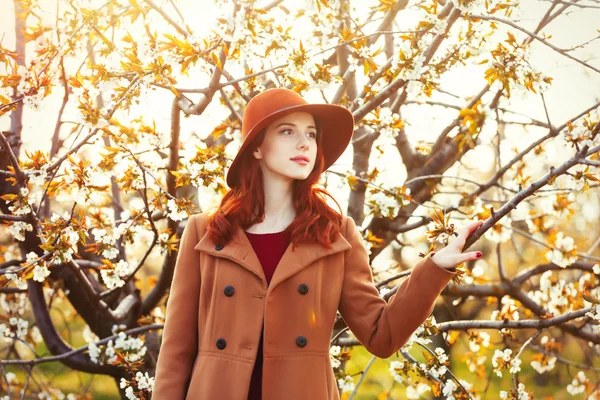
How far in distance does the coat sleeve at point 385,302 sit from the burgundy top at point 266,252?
20 cm

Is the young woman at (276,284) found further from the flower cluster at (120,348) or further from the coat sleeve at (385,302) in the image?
the flower cluster at (120,348)

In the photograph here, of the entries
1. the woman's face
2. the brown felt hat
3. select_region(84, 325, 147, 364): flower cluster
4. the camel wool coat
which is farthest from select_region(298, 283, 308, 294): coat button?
select_region(84, 325, 147, 364): flower cluster

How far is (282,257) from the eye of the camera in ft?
5.84

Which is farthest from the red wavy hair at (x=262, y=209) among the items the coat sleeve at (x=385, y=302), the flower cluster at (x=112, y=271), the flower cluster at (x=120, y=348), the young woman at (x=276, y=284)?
the flower cluster at (x=120, y=348)

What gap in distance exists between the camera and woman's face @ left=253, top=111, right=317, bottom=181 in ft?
6.16

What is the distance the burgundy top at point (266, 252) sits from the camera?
173cm

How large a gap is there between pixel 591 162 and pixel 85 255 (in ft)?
10.8

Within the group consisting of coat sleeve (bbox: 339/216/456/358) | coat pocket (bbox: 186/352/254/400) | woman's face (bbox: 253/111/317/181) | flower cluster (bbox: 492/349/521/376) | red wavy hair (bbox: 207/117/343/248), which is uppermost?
woman's face (bbox: 253/111/317/181)

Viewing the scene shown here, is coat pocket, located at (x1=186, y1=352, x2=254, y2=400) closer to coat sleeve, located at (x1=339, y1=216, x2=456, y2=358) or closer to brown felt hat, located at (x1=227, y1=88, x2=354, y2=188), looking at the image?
coat sleeve, located at (x1=339, y1=216, x2=456, y2=358)

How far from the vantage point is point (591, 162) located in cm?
173

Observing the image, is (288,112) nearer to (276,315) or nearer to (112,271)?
(276,315)

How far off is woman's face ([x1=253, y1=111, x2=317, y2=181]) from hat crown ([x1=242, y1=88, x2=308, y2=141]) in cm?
4

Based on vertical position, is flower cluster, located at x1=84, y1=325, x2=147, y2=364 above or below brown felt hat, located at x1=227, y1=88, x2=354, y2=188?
below

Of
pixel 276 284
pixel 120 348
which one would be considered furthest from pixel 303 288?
pixel 120 348
